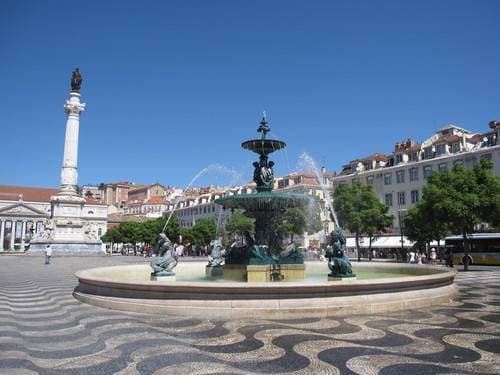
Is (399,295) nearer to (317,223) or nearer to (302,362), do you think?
(302,362)

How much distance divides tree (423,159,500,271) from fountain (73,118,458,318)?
14.0 meters

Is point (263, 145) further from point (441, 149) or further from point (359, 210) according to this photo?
point (441, 149)

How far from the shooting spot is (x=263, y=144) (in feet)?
46.8

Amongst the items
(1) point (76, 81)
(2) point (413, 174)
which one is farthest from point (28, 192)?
(2) point (413, 174)

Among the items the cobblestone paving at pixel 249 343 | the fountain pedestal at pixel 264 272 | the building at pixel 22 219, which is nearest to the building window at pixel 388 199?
A: the fountain pedestal at pixel 264 272

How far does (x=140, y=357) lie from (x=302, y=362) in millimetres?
2151

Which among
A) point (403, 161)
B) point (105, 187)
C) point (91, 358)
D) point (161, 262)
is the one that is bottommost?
point (91, 358)

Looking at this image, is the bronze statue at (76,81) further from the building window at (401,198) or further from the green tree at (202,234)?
the building window at (401,198)

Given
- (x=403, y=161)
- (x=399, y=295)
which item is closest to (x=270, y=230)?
(x=399, y=295)

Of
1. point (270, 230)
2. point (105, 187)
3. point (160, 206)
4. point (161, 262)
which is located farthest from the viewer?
point (105, 187)

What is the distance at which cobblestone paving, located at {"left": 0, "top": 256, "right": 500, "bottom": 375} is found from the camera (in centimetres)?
528

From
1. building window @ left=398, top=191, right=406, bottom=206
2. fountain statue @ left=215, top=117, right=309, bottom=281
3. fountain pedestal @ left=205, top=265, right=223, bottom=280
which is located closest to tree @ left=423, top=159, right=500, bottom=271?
fountain statue @ left=215, top=117, right=309, bottom=281

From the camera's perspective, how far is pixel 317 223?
57000 mm

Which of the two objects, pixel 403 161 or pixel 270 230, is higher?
pixel 403 161
